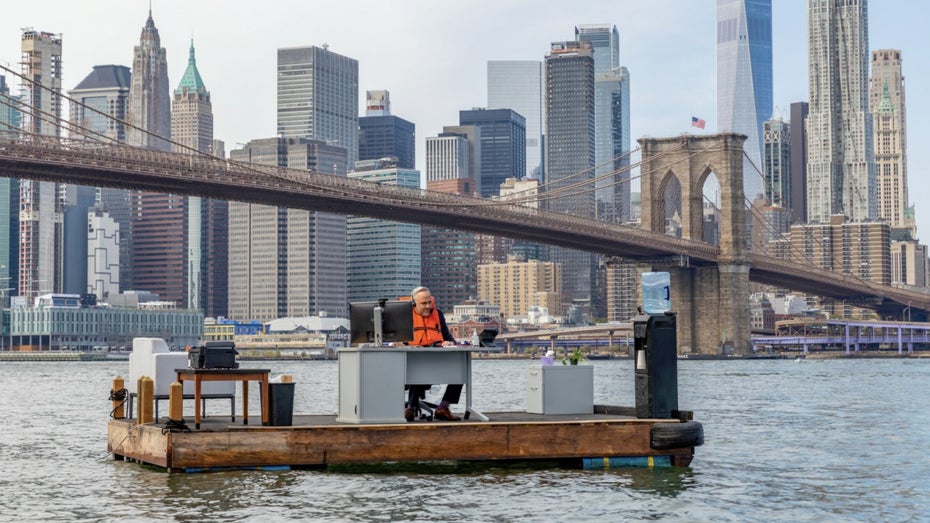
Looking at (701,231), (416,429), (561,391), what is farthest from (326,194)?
(416,429)

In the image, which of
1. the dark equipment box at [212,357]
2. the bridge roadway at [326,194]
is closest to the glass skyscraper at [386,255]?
the bridge roadway at [326,194]

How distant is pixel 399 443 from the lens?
51.1 ft

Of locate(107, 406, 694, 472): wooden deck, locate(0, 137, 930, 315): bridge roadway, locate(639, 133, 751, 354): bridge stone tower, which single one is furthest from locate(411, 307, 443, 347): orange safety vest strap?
locate(639, 133, 751, 354): bridge stone tower

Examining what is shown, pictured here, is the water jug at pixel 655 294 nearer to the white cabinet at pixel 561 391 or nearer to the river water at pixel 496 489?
the white cabinet at pixel 561 391

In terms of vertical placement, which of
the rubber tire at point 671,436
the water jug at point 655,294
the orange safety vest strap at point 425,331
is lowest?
the rubber tire at point 671,436

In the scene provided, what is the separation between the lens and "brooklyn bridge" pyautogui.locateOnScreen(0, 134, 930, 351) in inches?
2266

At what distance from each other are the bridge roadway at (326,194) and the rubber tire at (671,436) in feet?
138

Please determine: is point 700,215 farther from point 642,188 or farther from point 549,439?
point 549,439

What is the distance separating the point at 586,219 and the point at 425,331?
65763 mm

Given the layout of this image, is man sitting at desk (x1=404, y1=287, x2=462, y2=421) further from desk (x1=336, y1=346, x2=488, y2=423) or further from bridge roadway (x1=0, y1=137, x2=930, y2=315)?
bridge roadway (x1=0, y1=137, x2=930, y2=315)

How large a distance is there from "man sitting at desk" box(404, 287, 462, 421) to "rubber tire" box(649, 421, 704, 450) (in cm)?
231

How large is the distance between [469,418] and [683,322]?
266 feet

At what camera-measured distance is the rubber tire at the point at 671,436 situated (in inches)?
647

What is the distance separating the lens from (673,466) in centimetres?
1664
